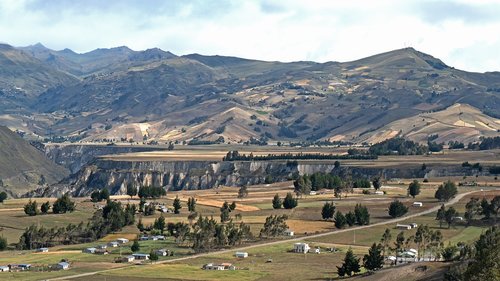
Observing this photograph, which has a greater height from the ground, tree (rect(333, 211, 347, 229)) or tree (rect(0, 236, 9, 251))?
tree (rect(333, 211, 347, 229))

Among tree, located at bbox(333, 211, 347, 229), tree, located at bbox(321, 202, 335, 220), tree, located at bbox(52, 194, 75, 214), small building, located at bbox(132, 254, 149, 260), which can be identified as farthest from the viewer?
tree, located at bbox(52, 194, 75, 214)

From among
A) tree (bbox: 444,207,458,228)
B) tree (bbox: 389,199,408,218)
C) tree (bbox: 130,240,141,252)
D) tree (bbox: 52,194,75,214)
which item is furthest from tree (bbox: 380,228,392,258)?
tree (bbox: 52,194,75,214)

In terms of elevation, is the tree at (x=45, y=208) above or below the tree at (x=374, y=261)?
above

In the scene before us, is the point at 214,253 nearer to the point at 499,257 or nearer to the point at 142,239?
the point at 142,239

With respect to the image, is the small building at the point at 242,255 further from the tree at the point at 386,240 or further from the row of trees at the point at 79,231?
the row of trees at the point at 79,231

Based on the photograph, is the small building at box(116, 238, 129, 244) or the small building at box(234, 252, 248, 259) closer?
the small building at box(234, 252, 248, 259)

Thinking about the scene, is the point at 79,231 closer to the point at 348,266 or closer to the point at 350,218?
the point at 350,218

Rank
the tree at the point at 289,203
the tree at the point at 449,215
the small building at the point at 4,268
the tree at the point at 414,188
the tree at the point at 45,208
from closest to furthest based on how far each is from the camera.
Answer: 1. the small building at the point at 4,268
2. the tree at the point at 449,215
3. the tree at the point at 45,208
4. the tree at the point at 289,203
5. the tree at the point at 414,188

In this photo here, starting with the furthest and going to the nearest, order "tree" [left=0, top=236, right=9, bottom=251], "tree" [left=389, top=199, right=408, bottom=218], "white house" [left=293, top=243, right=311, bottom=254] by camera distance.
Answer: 1. "tree" [left=389, top=199, right=408, bottom=218]
2. "tree" [left=0, top=236, right=9, bottom=251]
3. "white house" [left=293, top=243, right=311, bottom=254]

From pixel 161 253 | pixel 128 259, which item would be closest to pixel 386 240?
pixel 161 253

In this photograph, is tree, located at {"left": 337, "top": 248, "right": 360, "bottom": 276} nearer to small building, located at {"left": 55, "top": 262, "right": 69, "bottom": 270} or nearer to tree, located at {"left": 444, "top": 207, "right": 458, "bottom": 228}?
small building, located at {"left": 55, "top": 262, "right": 69, "bottom": 270}

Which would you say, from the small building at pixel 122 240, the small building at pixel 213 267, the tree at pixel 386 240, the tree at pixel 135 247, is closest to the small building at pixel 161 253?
the tree at pixel 135 247

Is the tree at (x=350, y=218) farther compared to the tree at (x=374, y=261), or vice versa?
the tree at (x=350, y=218)
